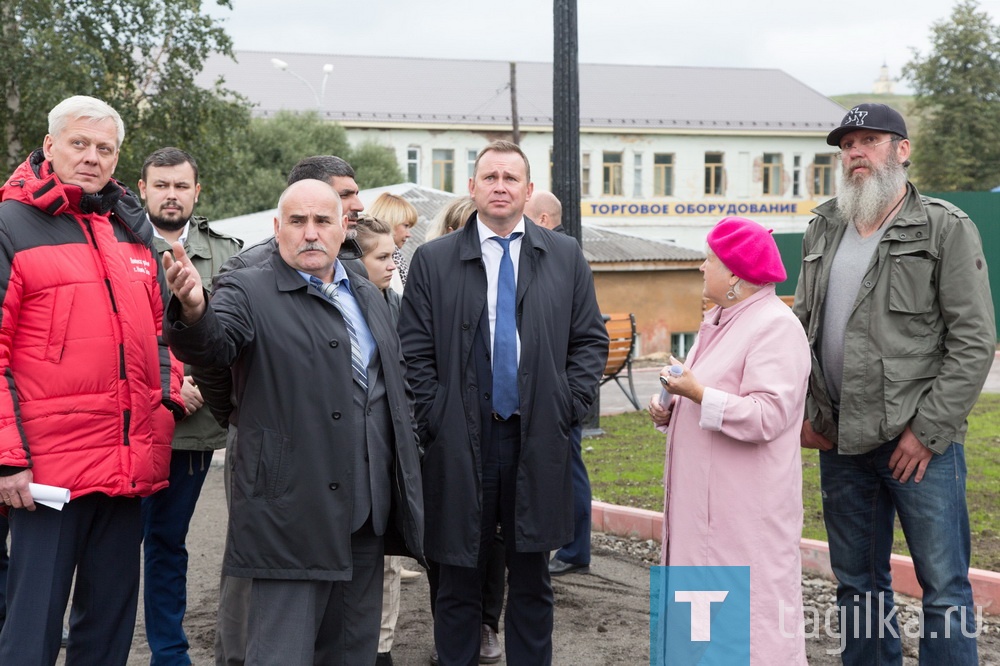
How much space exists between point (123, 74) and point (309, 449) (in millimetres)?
19826

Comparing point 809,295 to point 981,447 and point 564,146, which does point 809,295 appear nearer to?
point 564,146

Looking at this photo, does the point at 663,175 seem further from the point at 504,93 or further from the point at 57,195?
the point at 57,195

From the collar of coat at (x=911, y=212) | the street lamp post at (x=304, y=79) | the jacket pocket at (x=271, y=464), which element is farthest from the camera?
the street lamp post at (x=304, y=79)

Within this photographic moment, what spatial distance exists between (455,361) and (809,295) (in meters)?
1.51

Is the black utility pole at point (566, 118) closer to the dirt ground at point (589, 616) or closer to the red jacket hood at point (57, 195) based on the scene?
the dirt ground at point (589, 616)

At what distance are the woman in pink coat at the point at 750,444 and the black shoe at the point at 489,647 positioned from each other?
1.38 m

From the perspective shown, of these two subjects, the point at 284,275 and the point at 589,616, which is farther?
the point at 589,616

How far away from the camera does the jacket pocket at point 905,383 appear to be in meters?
3.91

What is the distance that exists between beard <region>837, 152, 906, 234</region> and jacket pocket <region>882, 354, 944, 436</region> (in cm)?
57

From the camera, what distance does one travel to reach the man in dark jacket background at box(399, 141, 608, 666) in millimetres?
4184

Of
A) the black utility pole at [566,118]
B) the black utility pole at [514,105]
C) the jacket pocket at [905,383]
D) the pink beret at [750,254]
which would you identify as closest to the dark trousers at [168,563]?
the pink beret at [750,254]

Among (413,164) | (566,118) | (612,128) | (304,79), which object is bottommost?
(566,118)

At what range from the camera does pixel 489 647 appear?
16.1 ft

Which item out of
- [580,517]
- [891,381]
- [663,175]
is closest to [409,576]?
[580,517]
